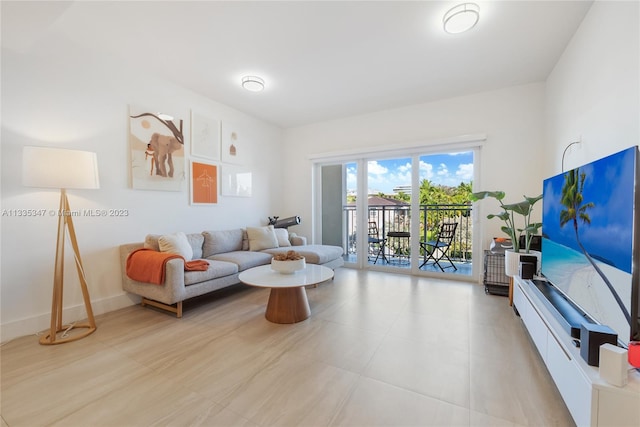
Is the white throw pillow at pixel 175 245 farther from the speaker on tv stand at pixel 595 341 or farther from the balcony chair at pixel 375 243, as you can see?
the speaker on tv stand at pixel 595 341

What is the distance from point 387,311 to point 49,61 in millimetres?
4019

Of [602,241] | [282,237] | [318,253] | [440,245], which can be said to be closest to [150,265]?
[318,253]

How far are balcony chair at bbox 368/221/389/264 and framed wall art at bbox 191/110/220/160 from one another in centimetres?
287

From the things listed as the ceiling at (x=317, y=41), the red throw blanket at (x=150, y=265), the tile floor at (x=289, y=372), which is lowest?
the tile floor at (x=289, y=372)

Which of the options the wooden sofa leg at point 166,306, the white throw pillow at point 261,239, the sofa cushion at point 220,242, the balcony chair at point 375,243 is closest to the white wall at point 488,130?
the balcony chair at point 375,243

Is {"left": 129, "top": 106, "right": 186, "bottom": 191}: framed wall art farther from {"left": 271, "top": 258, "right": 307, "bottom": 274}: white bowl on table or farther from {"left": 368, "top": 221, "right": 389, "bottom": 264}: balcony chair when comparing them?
{"left": 368, "top": 221, "right": 389, "bottom": 264}: balcony chair

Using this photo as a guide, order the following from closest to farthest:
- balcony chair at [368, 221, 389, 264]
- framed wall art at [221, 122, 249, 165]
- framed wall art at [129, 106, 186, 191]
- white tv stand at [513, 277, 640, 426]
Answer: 1. white tv stand at [513, 277, 640, 426]
2. framed wall art at [129, 106, 186, 191]
3. framed wall art at [221, 122, 249, 165]
4. balcony chair at [368, 221, 389, 264]

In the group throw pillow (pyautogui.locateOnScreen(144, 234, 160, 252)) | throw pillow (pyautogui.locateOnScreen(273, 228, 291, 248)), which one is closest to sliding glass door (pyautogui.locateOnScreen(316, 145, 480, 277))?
throw pillow (pyautogui.locateOnScreen(273, 228, 291, 248))

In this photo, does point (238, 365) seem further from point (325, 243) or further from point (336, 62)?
point (325, 243)

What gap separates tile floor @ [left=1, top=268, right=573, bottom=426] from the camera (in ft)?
4.42

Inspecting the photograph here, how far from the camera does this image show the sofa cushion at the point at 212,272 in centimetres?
261

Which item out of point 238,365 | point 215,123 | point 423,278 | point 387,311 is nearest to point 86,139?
point 215,123

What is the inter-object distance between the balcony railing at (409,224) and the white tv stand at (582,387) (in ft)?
7.98

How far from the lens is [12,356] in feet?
6.22
